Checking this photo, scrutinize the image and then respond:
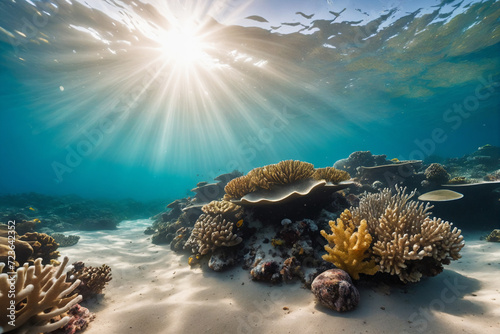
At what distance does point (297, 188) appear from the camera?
14.9 ft

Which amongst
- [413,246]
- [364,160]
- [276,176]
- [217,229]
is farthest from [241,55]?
[413,246]

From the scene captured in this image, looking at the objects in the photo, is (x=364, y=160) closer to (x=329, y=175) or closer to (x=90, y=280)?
(x=329, y=175)

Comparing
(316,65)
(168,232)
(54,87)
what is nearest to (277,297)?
(168,232)

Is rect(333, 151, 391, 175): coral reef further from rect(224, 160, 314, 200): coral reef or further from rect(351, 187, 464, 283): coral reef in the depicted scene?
rect(351, 187, 464, 283): coral reef

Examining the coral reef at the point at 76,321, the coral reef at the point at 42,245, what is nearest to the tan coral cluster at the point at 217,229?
the coral reef at the point at 76,321

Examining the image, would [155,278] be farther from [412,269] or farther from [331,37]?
[331,37]

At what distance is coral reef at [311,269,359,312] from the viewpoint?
2756 mm

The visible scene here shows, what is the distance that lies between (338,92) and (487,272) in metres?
24.2

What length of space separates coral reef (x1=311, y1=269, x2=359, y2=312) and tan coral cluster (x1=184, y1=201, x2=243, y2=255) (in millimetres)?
2192

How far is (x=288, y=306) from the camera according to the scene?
3.12 meters

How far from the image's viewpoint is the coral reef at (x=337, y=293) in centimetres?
276

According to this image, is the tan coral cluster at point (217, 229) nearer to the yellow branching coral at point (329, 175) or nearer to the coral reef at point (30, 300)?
the yellow branching coral at point (329, 175)

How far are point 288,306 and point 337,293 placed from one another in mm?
826

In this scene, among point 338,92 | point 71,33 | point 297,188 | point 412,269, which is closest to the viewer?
point 412,269
